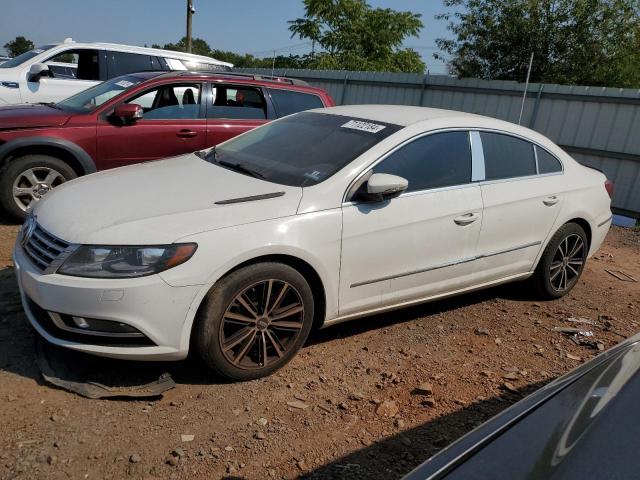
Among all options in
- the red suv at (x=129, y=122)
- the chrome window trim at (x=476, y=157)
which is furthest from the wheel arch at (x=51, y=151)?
the chrome window trim at (x=476, y=157)

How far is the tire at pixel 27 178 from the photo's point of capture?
5590 millimetres

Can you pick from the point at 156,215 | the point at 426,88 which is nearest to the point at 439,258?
the point at 156,215

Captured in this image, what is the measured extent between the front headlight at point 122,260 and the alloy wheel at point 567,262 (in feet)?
10.9

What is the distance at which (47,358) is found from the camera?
3285mm

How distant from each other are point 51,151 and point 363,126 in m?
3.52

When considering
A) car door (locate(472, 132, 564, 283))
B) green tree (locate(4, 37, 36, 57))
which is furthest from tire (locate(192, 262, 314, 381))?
green tree (locate(4, 37, 36, 57))

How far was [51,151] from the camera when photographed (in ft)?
19.0

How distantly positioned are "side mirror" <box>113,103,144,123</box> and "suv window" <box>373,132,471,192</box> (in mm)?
3310

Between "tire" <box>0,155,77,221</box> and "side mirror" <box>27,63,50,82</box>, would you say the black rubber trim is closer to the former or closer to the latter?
"tire" <box>0,155,77,221</box>

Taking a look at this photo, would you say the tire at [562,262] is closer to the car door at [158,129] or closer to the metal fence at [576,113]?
the car door at [158,129]

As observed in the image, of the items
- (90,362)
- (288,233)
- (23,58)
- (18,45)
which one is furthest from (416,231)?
(18,45)

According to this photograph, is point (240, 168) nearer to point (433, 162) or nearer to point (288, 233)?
point (288, 233)

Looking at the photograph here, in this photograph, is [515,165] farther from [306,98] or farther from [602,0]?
[602,0]

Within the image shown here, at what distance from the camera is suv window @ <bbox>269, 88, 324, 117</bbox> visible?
6867 mm
